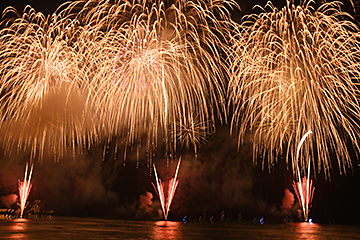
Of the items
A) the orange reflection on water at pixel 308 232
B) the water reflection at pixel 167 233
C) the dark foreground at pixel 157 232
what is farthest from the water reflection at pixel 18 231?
the orange reflection on water at pixel 308 232

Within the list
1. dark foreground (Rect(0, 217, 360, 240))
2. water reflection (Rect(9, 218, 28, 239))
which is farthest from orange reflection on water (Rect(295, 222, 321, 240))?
water reflection (Rect(9, 218, 28, 239))

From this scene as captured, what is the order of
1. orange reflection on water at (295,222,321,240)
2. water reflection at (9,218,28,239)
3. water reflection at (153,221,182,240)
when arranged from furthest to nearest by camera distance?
1. orange reflection on water at (295,222,321,240)
2. water reflection at (153,221,182,240)
3. water reflection at (9,218,28,239)

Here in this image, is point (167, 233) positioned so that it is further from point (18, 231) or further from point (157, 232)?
point (18, 231)

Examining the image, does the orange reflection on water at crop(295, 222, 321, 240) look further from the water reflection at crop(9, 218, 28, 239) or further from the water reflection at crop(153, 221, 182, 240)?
the water reflection at crop(9, 218, 28, 239)

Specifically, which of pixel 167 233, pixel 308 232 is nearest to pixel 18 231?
pixel 167 233

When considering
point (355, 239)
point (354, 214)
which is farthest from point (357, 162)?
point (355, 239)

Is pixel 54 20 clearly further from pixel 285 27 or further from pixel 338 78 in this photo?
pixel 338 78

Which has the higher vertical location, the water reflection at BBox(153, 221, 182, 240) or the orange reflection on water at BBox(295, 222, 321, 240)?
the water reflection at BBox(153, 221, 182, 240)

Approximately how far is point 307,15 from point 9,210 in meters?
48.1

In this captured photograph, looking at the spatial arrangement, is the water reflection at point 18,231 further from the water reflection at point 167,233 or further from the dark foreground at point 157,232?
the water reflection at point 167,233

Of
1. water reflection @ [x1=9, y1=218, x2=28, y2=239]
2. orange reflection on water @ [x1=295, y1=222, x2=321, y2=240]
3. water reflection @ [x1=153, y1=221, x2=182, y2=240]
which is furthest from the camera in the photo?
orange reflection on water @ [x1=295, y1=222, x2=321, y2=240]

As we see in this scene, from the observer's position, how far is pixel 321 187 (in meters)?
47.7

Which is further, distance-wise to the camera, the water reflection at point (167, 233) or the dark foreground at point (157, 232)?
the dark foreground at point (157, 232)

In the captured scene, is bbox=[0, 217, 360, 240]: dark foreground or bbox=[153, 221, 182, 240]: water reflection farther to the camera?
bbox=[0, 217, 360, 240]: dark foreground
